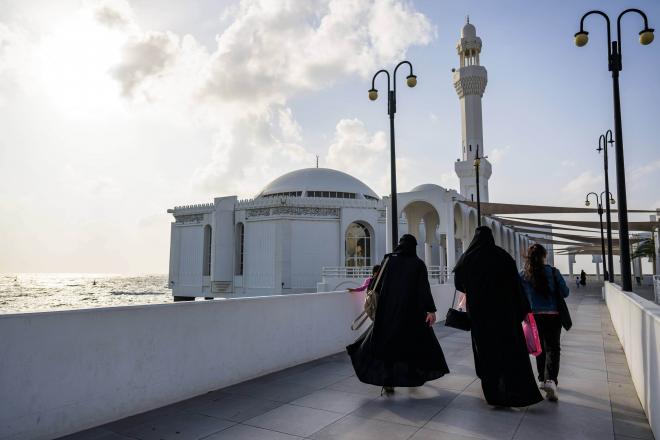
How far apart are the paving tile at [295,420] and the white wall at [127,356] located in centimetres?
115

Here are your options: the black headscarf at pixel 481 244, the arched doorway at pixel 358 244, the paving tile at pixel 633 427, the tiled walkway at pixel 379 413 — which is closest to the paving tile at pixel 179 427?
the tiled walkway at pixel 379 413

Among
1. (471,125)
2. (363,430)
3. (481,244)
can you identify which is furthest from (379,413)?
(471,125)

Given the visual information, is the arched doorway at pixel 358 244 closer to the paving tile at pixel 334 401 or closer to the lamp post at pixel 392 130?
the lamp post at pixel 392 130

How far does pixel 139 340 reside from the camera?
436cm

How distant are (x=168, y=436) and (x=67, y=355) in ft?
3.64

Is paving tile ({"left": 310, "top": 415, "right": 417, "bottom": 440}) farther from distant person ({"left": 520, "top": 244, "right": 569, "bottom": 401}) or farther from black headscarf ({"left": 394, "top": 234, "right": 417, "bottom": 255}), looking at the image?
distant person ({"left": 520, "top": 244, "right": 569, "bottom": 401})

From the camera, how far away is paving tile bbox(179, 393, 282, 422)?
421 cm

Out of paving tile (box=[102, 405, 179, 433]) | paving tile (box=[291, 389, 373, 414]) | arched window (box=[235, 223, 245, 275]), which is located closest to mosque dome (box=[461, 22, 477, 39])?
arched window (box=[235, 223, 245, 275])

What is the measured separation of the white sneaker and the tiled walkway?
3.6 inches

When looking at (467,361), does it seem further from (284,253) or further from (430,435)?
(284,253)

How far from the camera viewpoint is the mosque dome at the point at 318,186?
108 ft

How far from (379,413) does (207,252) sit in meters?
29.9

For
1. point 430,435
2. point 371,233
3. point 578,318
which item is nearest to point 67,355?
point 430,435

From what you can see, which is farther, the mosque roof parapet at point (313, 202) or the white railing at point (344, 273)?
the mosque roof parapet at point (313, 202)
